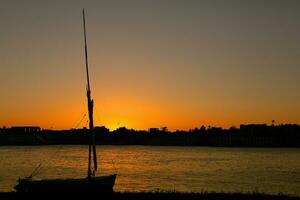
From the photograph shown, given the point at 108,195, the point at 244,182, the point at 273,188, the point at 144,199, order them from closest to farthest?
the point at 144,199
the point at 108,195
the point at 273,188
the point at 244,182

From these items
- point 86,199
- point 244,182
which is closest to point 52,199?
point 86,199

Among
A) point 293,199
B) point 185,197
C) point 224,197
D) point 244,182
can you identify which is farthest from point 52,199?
point 244,182

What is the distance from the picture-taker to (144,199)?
3591cm

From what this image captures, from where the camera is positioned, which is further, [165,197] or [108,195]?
[108,195]

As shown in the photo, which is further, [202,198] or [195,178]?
[195,178]

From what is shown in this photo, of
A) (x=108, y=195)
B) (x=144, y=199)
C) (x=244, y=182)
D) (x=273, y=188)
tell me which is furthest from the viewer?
(x=244, y=182)

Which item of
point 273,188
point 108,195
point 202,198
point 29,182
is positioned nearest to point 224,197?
point 202,198

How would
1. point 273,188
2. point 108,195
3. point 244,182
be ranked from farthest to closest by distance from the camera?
point 244,182 < point 273,188 < point 108,195

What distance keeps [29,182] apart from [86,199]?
5.51 metres

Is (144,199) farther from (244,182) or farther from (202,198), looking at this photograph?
Result: (244,182)

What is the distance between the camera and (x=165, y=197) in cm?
3653

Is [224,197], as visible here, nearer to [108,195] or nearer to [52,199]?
[108,195]

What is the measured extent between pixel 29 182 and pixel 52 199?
4399mm

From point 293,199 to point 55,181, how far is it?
57.1 feet
